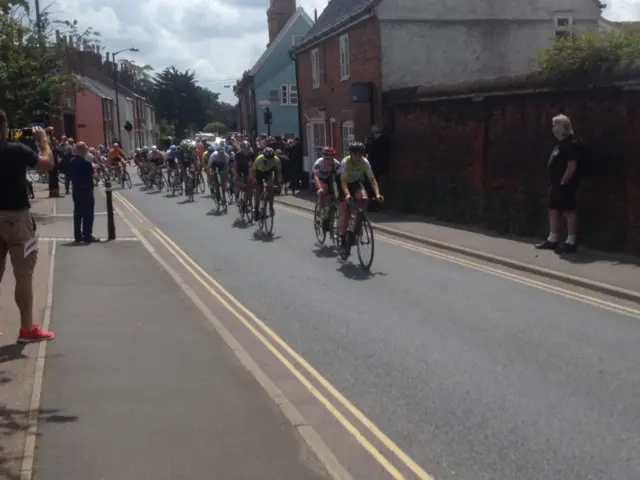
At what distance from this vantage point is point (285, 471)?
4.79 metres

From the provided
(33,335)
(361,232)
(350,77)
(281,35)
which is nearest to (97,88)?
(281,35)

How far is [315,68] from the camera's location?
32.5m

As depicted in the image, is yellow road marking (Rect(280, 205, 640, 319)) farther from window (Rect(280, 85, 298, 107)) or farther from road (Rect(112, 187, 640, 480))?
window (Rect(280, 85, 298, 107))

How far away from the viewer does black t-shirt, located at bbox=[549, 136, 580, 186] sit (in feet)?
42.5

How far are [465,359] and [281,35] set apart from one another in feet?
179

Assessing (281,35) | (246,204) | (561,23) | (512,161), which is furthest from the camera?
(281,35)

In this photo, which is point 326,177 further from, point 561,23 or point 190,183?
point 561,23

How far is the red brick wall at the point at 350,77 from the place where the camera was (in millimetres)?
25234

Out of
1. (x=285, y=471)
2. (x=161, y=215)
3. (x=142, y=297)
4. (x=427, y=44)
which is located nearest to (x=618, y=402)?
(x=285, y=471)

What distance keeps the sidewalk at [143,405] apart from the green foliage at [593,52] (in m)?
7.65

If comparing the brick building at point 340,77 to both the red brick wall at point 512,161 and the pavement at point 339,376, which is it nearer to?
the red brick wall at point 512,161

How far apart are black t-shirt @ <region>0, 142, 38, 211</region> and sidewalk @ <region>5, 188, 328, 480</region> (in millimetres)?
1263

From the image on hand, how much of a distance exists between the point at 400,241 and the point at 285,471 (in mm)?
11841

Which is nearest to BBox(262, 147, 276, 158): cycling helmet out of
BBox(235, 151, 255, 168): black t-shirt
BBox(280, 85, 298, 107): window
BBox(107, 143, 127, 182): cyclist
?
BBox(235, 151, 255, 168): black t-shirt
